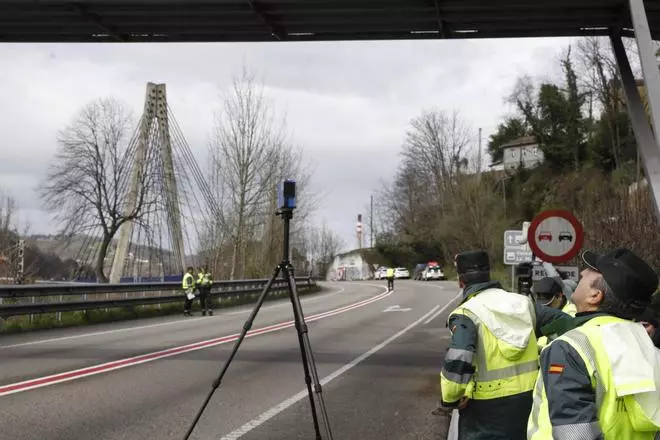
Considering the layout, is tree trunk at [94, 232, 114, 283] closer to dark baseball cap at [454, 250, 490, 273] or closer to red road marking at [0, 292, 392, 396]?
red road marking at [0, 292, 392, 396]

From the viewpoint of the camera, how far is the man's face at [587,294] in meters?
2.49

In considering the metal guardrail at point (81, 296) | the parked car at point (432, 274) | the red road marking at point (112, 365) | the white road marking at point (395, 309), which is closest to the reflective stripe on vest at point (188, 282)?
the metal guardrail at point (81, 296)

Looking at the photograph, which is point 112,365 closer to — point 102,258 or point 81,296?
point 81,296

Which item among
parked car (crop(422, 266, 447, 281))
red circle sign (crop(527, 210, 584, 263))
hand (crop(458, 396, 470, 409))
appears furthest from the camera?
parked car (crop(422, 266, 447, 281))

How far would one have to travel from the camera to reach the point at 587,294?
8.23 ft

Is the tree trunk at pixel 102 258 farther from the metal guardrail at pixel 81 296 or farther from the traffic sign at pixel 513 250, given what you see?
the traffic sign at pixel 513 250

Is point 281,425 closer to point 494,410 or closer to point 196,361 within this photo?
point 494,410

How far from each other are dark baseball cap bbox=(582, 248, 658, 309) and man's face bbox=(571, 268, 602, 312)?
0.06 m

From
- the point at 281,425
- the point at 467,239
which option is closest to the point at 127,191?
the point at 281,425

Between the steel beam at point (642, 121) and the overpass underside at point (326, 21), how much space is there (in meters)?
0.01

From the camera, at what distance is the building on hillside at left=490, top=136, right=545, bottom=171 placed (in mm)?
67875

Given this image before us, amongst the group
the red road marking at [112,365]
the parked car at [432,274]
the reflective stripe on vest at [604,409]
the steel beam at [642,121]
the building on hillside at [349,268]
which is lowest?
the red road marking at [112,365]

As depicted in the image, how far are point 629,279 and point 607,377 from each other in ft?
1.27

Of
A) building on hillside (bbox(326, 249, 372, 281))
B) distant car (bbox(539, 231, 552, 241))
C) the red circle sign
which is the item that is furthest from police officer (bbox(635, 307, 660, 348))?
building on hillside (bbox(326, 249, 372, 281))
